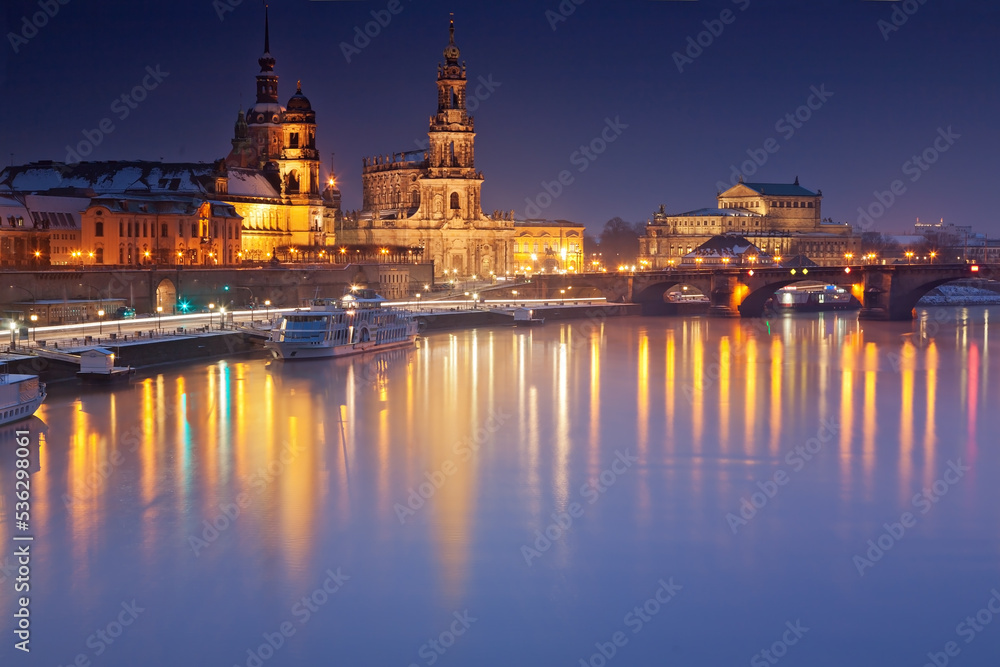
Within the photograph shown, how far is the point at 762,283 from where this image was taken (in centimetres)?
7438

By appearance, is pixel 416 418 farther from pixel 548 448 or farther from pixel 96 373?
pixel 96 373

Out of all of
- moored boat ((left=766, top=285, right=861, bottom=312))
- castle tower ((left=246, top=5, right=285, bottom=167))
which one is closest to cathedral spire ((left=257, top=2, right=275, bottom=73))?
A: castle tower ((left=246, top=5, right=285, bottom=167))

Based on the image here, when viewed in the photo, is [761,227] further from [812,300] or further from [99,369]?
[99,369]

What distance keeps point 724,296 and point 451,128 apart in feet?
92.2

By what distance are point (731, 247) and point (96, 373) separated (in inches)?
3237

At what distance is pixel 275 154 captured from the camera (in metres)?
84.5

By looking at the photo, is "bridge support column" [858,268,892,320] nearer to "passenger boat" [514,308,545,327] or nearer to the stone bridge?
the stone bridge

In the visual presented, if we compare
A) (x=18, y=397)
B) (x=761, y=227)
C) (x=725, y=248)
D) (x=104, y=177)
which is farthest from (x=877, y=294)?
(x=761, y=227)

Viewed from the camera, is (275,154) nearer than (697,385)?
No

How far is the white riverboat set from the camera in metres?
44.4

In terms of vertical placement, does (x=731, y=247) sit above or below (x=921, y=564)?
above

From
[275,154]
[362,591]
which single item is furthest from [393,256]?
[362,591]

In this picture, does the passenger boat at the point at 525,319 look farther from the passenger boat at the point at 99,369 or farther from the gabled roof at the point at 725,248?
the gabled roof at the point at 725,248

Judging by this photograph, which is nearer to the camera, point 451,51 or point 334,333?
point 334,333
